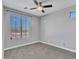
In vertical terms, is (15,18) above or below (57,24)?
above

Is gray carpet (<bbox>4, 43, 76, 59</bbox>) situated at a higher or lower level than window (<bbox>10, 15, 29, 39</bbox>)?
lower

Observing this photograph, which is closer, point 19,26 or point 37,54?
point 37,54

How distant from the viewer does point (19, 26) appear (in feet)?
18.4

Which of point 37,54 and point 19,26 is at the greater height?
point 19,26

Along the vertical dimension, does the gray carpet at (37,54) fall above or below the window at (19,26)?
below

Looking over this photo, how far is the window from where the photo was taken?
5066 millimetres

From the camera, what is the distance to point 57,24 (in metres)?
5.67

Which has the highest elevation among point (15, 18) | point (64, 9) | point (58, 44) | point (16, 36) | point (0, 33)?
point (64, 9)

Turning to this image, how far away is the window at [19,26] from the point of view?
5066 millimetres

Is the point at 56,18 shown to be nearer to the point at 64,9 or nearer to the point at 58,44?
the point at 64,9

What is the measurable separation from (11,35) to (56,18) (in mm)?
3204

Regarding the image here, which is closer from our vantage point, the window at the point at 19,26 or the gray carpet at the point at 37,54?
the gray carpet at the point at 37,54

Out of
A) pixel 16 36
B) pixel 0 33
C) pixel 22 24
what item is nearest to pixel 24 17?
pixel 22 24

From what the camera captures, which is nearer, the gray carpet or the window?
the gray carpet
